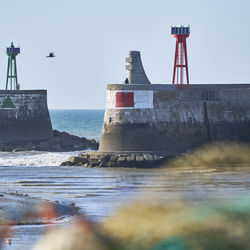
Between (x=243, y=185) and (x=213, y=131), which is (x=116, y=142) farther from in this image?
(x=243, y=185)

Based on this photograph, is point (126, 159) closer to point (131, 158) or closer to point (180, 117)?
point (131, 158)

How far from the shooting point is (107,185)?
134ft

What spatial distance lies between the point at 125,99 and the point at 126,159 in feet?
12.6

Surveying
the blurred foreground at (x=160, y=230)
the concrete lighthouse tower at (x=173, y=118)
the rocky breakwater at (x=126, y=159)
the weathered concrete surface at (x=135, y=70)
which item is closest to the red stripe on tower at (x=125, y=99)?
the concrete lighthouse tower at (x=173, y=118)

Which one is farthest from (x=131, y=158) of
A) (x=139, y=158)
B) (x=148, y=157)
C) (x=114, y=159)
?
(x=114, y=159)

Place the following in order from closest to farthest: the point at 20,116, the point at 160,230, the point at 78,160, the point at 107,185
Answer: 1. the point at 160,230
2. the point at 107,185
3. the point at 78,160
4. the point at 20,116

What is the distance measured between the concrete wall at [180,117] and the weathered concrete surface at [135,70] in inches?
128

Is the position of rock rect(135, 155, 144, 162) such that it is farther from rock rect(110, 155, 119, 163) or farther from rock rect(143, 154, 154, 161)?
rock rect(110, 155, 119, 163)

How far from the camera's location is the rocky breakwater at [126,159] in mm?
49531

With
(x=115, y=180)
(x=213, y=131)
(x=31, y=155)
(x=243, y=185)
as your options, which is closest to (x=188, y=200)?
(x=243, y=185)

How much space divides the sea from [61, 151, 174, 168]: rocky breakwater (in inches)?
39.6

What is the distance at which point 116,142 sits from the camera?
5175cm

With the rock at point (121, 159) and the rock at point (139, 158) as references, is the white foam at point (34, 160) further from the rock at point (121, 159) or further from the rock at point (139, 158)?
the rock at point (139, 158)

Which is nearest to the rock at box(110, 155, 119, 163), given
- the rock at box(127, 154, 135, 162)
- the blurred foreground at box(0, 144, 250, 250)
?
the rock at box(127, 154, 135, 162)
